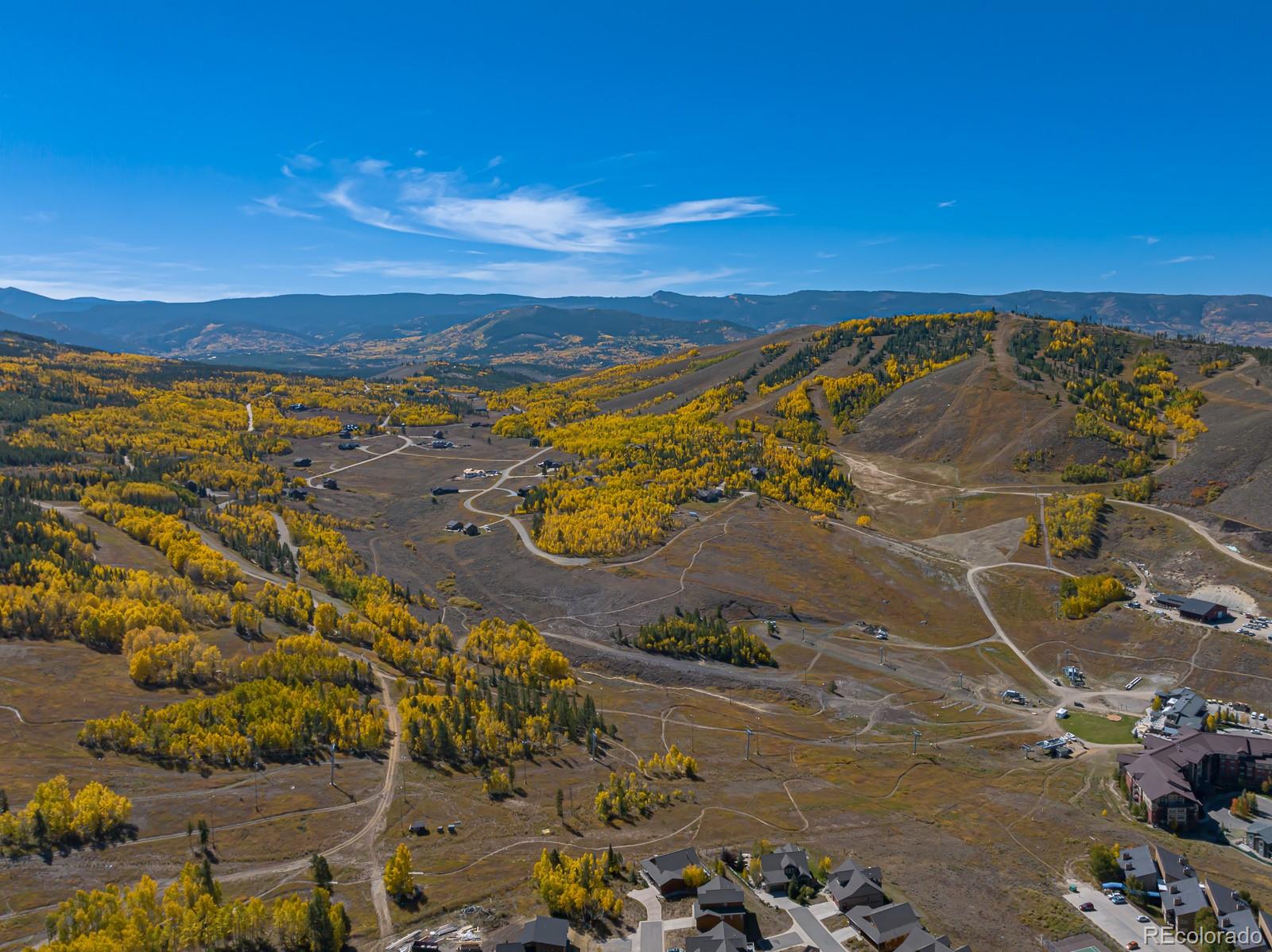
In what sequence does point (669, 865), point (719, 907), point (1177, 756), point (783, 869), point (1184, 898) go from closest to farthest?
point (719, 907), point (1184, 898), point (783, 869), point (669, 865), point (1177, 756)

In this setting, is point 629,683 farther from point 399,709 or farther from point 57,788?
point 57,788

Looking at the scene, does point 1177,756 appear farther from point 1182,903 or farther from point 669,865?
point 669,865

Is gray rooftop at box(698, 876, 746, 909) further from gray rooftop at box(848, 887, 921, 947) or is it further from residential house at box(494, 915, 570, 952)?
residential house at box(494, 915, 570, 952)

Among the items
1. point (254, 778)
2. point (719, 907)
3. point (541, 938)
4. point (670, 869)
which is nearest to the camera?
point (541, 938)

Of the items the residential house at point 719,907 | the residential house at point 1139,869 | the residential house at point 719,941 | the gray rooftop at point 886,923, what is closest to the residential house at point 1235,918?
the residential house at point 1139,869

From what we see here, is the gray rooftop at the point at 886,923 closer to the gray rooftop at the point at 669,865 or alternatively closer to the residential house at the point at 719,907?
the residential house at the point at 719,907

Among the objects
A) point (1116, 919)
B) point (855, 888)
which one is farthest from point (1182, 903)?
point (855, 888)
